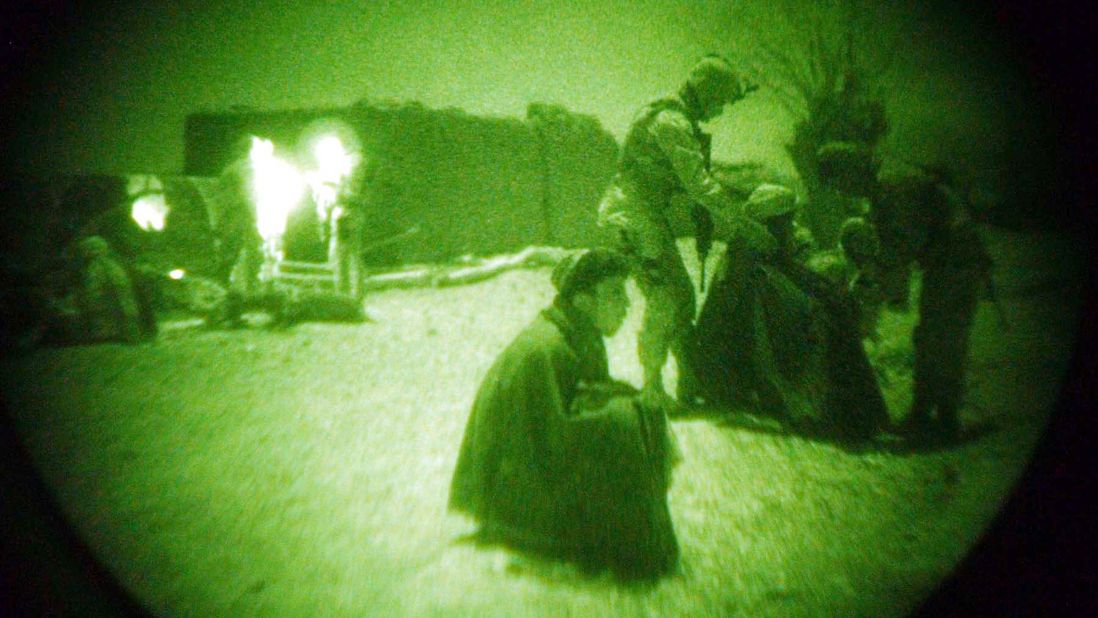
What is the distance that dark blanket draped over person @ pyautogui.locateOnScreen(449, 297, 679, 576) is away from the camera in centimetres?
203

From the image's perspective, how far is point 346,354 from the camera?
2.32 metres

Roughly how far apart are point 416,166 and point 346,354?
0.81 m

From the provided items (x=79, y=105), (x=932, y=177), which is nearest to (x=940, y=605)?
(x=932, y=177)

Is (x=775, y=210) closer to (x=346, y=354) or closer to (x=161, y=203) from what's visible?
(x=346, y=354)

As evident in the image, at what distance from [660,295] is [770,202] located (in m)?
0.62

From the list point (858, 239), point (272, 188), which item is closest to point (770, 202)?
point (858, 239)

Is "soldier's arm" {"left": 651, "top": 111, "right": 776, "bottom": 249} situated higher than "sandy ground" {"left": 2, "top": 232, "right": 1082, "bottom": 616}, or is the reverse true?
"soldier's arm" {"left": 651, "top": 111, "right": 776, "bottom": 249}

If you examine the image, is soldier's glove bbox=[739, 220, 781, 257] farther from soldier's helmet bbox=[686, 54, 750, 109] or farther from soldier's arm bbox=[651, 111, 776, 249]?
soldier's helmet bbox=[686, 54, 750, 109]

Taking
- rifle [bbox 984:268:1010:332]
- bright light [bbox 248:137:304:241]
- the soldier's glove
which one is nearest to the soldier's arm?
the soldier's glove

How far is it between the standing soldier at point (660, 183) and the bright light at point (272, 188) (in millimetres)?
1197

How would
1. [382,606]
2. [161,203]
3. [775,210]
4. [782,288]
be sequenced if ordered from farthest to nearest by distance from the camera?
1. [782,288]
2. [775,210]
3. [161,203]
4. [382,606]

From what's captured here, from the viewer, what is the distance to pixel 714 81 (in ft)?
7.70

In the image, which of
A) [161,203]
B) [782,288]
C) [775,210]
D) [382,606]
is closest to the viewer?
[382,606]

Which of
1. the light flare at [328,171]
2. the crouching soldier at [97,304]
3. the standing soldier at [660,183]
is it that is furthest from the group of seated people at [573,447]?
the crouching soldier at [97,304]
